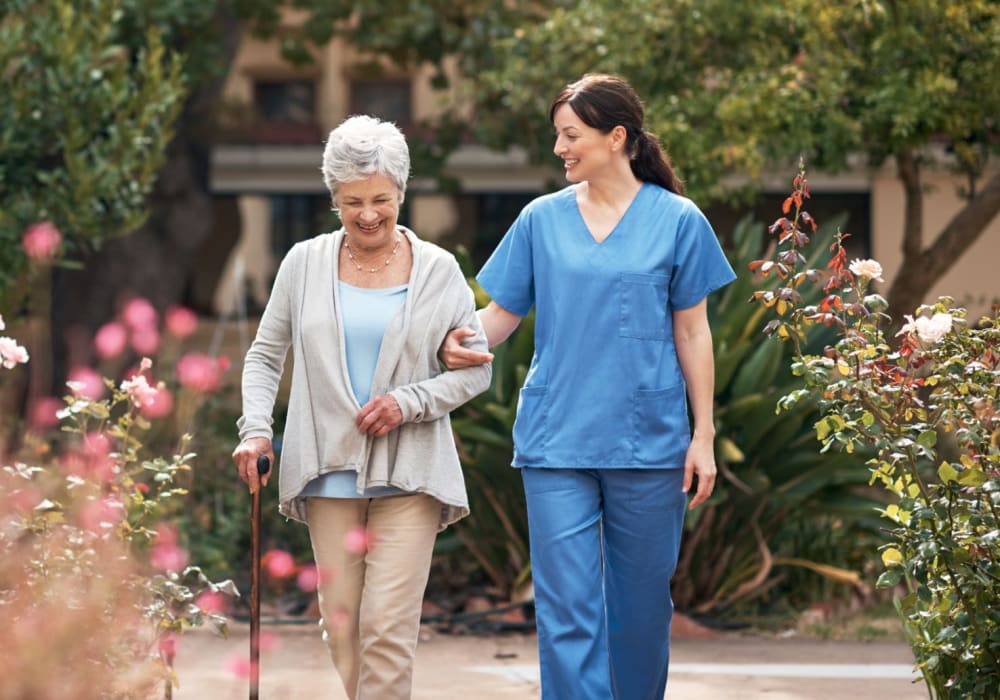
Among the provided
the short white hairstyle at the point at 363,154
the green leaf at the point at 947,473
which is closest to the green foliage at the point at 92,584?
the short white hairstyle at the point at 363,154

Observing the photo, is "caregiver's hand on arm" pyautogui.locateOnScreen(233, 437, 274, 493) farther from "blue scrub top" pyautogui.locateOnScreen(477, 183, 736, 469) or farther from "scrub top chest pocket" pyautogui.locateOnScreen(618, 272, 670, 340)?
"scrub top chest pocket" pyautogui.locateOnScreen(618, 272, 670, 340)

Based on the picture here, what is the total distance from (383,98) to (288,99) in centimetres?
143

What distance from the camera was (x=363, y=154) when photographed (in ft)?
13.9

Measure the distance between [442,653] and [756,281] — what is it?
109 inches

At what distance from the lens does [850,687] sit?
19.8ft

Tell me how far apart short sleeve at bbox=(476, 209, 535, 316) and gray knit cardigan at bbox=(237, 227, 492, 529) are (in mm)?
353

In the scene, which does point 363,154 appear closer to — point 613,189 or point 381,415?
point 381,415

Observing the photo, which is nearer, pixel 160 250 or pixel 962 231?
pixel 962 231

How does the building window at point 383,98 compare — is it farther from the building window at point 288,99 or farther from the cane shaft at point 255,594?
the cane shaft at point 255,594

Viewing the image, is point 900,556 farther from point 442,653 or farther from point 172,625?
point 442,653

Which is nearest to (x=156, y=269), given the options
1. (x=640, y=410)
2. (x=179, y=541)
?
(x=179, y=541)

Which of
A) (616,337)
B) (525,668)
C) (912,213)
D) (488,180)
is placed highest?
(488,180)

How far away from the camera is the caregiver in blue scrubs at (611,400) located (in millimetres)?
4539

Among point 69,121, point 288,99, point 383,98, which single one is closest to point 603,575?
point 69,121
